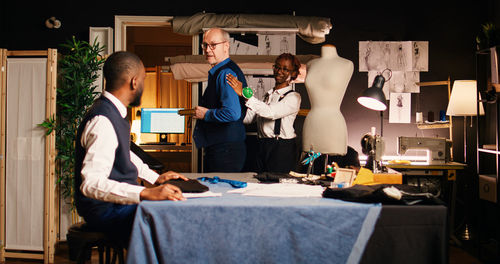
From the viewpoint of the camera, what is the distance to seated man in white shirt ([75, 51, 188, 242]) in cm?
181

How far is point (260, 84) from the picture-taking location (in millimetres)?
4918

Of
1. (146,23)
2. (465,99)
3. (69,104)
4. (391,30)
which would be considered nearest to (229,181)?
(69,104)

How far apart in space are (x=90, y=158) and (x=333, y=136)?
1.78 m

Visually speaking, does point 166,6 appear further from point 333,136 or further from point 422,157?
point 422,157

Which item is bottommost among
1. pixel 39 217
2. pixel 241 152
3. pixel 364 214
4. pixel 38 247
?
pixel 38 247

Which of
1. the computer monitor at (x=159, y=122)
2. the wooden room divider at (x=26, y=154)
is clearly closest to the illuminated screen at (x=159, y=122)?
the computer monitor at (x=159, y=122)

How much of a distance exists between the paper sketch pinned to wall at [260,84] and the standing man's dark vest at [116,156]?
301cm

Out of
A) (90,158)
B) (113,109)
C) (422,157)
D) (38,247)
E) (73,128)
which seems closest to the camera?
(90,158)

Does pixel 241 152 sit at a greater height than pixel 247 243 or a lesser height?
greater

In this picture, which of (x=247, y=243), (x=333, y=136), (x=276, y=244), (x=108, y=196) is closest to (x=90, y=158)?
(x=108, y=196)

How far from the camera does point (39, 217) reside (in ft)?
12.5

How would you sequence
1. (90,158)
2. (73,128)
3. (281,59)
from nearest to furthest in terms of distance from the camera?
1. (90,158)
2. (281,59)
3. (73,128)

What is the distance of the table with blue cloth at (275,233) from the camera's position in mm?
1821

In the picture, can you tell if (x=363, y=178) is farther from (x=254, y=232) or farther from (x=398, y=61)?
(x=398, y=61)
